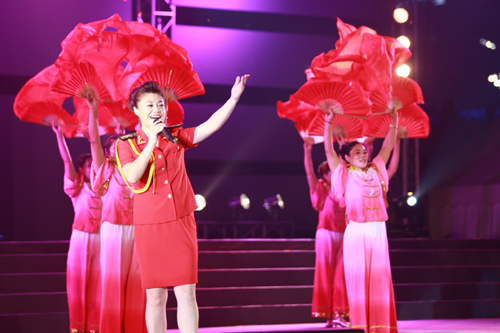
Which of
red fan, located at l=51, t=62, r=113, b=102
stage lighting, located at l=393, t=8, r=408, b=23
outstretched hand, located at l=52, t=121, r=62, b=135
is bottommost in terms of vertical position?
outstretched hand, located at l=52, t=121, r=62, b=135

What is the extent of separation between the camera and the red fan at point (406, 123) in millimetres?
3930

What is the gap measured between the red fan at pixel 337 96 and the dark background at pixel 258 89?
4.67m

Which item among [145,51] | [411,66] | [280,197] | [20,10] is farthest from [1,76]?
[411,66]

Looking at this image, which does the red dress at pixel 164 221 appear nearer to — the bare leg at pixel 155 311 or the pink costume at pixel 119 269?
the bare leg at pixel 155 311

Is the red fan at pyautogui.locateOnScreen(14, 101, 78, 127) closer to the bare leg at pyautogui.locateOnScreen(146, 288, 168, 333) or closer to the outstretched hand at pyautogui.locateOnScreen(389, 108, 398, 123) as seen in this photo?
the bare leg at pyautogui.locateOnScreen(146, 288, 168, 333)

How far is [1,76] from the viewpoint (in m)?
7.36

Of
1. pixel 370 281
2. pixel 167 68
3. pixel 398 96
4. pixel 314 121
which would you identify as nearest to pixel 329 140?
pixel 398 96

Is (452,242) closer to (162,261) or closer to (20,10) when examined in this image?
(162,261)

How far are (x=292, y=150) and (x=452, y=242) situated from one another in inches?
137

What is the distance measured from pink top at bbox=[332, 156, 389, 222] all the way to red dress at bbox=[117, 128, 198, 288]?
1770 millimetres

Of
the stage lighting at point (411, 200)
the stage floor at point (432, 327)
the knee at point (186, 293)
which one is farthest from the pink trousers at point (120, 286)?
the stage lighting at point (411, 200)

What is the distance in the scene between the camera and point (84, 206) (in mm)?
3943

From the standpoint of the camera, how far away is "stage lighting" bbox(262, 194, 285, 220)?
8482mm

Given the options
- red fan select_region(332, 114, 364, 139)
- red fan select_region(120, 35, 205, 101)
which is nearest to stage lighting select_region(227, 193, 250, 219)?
red fan select_region(332, 114, 364, 139)
